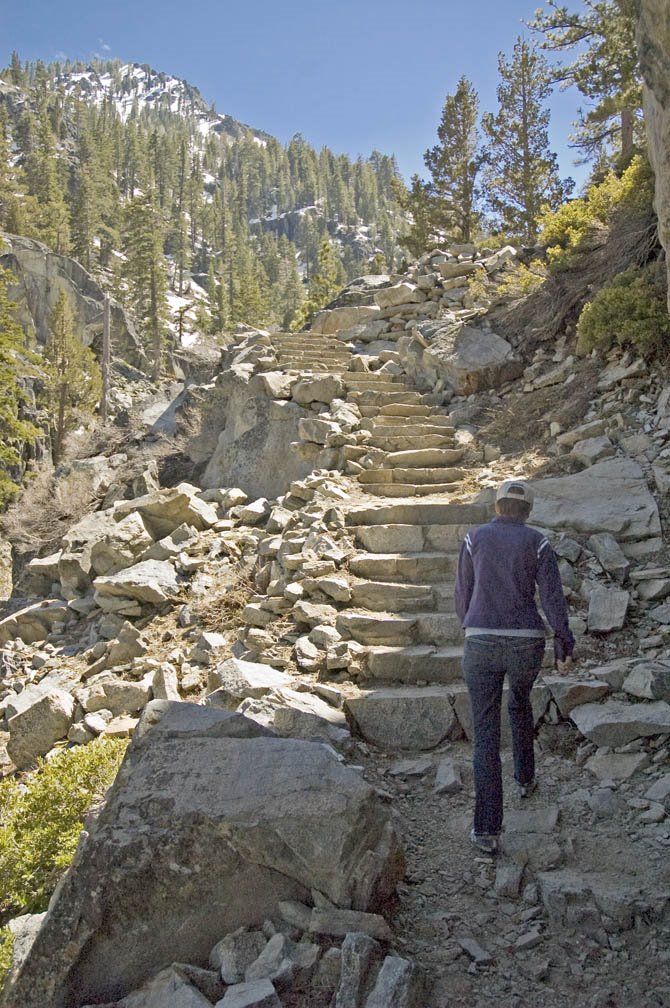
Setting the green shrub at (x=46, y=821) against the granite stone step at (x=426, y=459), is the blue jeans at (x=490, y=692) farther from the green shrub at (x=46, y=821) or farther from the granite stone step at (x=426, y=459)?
the granite stone step at (x=426, y=459)

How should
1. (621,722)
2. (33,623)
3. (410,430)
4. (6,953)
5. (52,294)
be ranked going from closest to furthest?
(6,953)
(621,722)
(33,623)
(410,430)
(52,294)

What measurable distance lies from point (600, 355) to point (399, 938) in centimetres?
831

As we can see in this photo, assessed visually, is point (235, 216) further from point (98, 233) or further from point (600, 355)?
point (600, 355)

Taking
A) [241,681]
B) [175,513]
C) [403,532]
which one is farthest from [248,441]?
[241,681]

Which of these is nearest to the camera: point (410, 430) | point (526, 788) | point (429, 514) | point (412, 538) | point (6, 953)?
point (6, 953)

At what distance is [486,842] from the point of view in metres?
3.61

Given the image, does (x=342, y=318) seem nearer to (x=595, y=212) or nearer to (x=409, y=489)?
(x=595, y=212)

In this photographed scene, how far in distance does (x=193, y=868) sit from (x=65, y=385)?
2856 centimetres

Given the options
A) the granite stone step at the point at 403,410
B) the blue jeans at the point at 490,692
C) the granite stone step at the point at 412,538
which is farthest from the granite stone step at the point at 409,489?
the blue jeans at the point at 490,692

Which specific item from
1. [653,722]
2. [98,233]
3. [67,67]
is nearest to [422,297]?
[653,722]

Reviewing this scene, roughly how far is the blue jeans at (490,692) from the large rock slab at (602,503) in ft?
10.5

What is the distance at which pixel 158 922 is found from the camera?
9.83ft

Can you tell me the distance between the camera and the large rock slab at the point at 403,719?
5000 millimetres

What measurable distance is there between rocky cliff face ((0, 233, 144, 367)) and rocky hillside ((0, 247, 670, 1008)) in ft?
123
